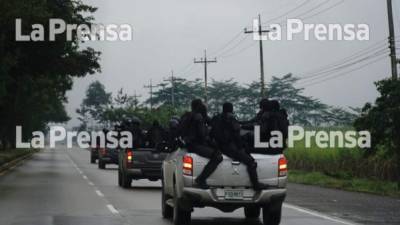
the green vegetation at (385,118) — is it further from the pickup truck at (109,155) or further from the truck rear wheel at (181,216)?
the pickup truck at (109,155)

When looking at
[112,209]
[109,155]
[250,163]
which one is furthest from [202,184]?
[109,155]

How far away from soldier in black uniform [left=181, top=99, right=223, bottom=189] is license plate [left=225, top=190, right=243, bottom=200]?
35cm

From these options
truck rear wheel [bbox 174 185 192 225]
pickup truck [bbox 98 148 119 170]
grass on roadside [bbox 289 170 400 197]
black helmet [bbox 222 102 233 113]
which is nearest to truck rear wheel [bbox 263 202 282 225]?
truck rear wheel [bbox 174 185 192 225]

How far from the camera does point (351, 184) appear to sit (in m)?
28.5

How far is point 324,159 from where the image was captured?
128 ft

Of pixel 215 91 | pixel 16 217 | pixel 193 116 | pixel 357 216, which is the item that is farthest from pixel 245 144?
pixel 215 91

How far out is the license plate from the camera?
13055 mm

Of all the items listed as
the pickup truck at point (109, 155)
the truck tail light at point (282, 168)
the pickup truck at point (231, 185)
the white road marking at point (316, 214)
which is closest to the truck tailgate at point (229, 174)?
the pickup truck at point (231, 185)

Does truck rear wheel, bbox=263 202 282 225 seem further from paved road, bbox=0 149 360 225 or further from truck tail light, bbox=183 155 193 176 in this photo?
truck tail light, bbox=183 155 193 176

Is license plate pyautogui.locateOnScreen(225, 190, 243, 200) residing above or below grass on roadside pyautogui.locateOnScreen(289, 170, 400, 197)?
above

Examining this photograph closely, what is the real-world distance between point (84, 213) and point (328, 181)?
15.9m

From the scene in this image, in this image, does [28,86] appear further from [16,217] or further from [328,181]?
[16,217]

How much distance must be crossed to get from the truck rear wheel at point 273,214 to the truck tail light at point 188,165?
1465 mm

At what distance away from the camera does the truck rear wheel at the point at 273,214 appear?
528 inches
